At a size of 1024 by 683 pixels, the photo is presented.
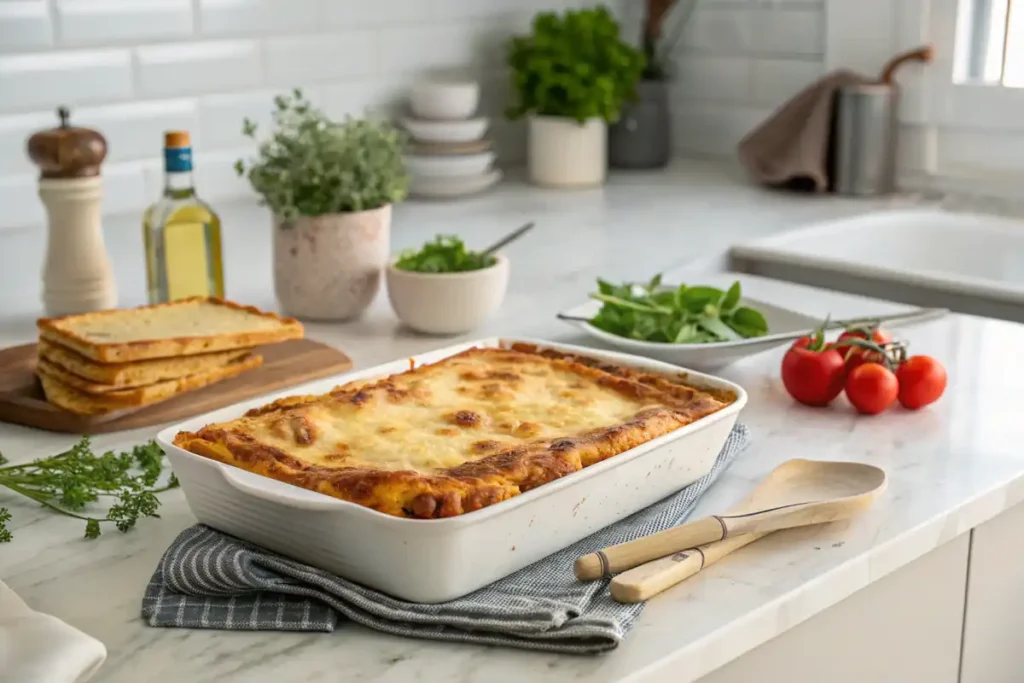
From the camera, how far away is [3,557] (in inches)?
40.4

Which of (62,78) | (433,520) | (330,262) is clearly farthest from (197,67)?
(433,520)

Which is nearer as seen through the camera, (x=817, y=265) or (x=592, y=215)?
(x=817, y=265)

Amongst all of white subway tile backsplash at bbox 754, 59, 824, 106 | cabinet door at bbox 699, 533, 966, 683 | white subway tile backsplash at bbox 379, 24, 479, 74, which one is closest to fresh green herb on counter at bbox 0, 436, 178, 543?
cabinet door at bbox 699, 533, 966, 683

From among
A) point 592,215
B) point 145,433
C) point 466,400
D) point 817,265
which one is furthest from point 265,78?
point 466,400

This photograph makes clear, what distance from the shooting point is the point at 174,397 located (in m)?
1.37

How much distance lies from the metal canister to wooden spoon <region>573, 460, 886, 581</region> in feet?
4.75

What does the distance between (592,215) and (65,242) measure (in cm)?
104

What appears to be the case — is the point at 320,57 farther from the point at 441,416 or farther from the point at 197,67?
the point at 441,416

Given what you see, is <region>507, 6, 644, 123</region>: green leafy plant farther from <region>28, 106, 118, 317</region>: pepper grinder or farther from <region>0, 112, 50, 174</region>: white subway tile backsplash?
<region>28, 106, 118, 317</region>: pepper grinder

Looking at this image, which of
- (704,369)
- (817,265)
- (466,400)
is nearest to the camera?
(466,400)

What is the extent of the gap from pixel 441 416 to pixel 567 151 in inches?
63.8

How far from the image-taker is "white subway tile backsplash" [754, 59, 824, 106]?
2678 mm

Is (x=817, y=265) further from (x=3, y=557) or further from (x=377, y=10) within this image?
(x=3, y=557)

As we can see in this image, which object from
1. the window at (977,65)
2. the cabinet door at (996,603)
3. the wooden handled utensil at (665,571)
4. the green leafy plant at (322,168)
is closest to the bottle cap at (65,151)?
the green leafy plant at (322,168)
